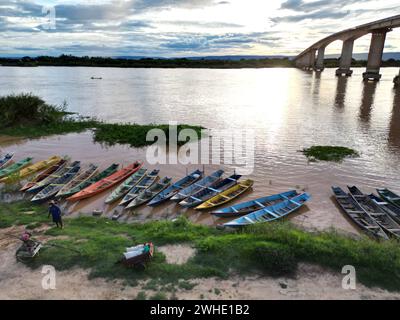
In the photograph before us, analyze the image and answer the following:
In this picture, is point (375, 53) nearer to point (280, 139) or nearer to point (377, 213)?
point (280, 139)

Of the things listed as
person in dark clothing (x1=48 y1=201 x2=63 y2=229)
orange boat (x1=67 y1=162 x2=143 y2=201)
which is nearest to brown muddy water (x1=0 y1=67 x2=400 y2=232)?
orange boat (x1=67 y1=162 x2=143 y2=201)

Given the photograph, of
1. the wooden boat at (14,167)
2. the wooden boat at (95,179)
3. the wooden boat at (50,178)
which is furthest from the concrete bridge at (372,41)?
the wooden boat at (14,167)

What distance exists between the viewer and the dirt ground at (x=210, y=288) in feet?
24.8

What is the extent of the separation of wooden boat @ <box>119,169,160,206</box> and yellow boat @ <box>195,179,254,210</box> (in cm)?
339

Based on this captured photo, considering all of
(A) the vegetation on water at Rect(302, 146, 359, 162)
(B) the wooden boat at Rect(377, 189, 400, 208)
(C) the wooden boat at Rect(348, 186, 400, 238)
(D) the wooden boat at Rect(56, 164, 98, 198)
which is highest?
(A) the vegetation on water at Rect(302, 146, 359, 162)

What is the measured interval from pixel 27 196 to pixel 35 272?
7612 millimetres

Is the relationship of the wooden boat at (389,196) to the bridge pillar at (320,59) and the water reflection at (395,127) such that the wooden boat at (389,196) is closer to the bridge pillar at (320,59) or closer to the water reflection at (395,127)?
the water reflection at (395,127)

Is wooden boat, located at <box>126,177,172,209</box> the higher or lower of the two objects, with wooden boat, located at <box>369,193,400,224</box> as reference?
lower

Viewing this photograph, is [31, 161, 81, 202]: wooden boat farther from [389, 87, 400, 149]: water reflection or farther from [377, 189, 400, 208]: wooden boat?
[389, 87, 400, 149]: water reflection

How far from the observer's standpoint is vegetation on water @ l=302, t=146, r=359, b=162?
20297 mm

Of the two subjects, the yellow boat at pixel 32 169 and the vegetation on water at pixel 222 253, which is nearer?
the vegetation on water at pixel 222 253

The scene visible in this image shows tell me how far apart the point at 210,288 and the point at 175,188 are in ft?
25.5

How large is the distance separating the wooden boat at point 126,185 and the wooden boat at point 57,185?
2.88 m

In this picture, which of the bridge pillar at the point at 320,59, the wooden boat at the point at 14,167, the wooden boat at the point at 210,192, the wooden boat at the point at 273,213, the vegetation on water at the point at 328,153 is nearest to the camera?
the wooden boat at the point at 273,213
